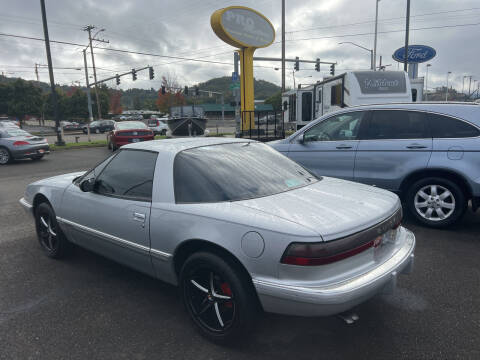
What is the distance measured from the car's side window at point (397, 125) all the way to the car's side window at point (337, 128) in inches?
8.9

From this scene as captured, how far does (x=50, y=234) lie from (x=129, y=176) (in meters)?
1.62

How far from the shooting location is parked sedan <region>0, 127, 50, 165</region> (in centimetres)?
1331

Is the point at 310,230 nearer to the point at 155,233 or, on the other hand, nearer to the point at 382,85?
the point at 155,233

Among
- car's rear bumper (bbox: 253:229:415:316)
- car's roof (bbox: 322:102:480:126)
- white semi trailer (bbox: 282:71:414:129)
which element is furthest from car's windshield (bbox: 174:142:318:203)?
white semi trailer (bbox: 282:71:414:129)

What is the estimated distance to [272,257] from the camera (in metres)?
2.21

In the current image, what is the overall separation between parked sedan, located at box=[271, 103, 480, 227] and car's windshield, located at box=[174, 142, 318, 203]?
7.80ft

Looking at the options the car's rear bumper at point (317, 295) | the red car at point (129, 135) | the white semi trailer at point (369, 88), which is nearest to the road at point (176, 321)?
the car's rear bumper at point (317, 295)

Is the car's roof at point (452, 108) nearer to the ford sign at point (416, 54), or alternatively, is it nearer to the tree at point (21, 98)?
the ford sign at point (416, 54)

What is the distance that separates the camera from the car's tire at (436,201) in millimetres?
4820

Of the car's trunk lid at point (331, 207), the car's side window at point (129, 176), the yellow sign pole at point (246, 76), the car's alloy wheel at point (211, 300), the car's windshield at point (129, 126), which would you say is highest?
the yellow sign pole at point (246, 76)

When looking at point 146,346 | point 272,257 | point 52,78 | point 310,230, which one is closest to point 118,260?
point 146,346

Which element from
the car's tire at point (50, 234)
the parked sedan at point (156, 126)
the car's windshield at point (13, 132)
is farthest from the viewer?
the parked sedan at point (156, 126)

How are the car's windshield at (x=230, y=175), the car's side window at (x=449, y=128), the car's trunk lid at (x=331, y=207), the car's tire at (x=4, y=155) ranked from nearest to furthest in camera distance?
1. the car's trunk lid at (x=331, y=207)
2. the car's windshield at (x=230, y=175)
3. the car's side window at (x=449, y=128)
4. the car's tire at (x=4, y=155)

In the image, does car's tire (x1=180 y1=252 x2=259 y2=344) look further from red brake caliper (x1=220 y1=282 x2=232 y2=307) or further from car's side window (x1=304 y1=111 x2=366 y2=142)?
car's side window (x1=304 y1=111 x2=366 y2=142)
